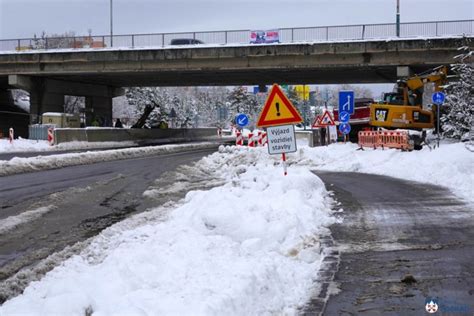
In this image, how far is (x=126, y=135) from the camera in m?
48.5

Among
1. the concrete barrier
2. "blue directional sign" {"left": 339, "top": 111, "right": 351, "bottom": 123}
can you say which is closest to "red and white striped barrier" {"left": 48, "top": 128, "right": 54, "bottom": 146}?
the concrete barrier

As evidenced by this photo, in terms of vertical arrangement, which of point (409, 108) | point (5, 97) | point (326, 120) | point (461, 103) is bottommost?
point (326, 120)

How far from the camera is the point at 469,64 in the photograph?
27.1 meters

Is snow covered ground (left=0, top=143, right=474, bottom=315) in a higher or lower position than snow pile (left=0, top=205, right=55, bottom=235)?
higher

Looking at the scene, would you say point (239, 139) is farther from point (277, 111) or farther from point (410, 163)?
point (277, 111)

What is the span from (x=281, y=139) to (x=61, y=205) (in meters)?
5.33

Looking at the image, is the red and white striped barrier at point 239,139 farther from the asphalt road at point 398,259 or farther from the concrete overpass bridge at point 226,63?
the asphalt road at point 398,259

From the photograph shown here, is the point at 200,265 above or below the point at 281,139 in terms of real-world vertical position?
below

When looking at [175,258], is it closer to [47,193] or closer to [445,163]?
[47,193]

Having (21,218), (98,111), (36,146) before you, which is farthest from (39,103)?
(21,218)

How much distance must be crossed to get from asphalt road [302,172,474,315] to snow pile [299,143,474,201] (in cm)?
303

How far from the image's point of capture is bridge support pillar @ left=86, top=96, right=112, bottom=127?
2051 inches

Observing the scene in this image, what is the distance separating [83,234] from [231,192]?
292cm

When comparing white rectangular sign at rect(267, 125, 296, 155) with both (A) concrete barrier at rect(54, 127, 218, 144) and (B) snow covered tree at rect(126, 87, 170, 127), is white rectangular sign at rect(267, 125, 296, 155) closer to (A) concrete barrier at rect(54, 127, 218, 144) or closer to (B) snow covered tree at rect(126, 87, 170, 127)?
(A) concrete barrier at rect(54, 127, 218, 144)
